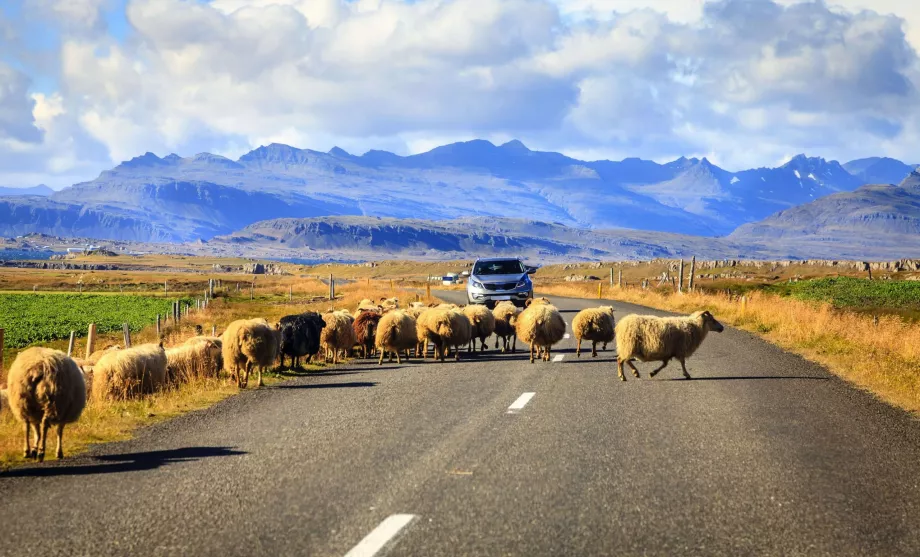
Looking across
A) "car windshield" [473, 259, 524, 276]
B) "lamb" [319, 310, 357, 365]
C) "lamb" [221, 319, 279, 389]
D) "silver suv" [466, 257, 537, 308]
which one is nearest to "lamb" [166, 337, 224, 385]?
"lamb" [221, 319, 279, 389]

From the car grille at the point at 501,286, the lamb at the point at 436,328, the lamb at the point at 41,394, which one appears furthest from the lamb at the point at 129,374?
the car grille at the point at 501,286

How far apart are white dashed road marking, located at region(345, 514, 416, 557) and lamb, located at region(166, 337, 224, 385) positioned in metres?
11.6

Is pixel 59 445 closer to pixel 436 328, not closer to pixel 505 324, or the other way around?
pixel 436 328

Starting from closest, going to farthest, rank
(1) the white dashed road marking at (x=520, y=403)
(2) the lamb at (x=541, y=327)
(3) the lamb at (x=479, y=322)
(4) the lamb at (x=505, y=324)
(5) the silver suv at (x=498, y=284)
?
(1) the white dashed road marking at (x=520, y=403) < (2) the lamb at (x=541, y=327) < (3) the lamb at (x=479, y=322) < (4) the lamb at (x=505, y=324) < (5) the silver suv at (x=498, y=284)

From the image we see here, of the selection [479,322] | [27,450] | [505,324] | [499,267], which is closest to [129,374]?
[27,450]

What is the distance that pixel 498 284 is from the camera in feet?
107

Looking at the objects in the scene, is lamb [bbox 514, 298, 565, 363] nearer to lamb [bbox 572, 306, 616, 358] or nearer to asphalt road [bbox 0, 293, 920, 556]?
lamb [bbox 572, 306, 616, 358]

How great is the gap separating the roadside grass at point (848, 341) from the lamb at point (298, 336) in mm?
10504

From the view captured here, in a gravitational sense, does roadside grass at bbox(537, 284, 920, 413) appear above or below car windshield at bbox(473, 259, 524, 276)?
below

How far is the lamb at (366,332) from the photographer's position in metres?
21.6

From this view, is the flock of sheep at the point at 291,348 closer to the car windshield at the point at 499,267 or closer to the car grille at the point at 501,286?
the car grille at the point at 501,286

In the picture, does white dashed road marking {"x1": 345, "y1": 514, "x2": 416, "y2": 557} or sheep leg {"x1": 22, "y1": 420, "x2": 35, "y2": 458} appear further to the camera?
sheep leg {"x1": 22, "y1": 420, "x2": 35, "y2": 458}

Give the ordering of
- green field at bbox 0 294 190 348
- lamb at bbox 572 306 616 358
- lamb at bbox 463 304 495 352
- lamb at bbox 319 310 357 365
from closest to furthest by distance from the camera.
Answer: lamb at bbox 572 306 616 358 → lamb at bbox 319 310 357 365 → lamb at bbox 463 304 495 352 → green field at bbox 0 294 190 348

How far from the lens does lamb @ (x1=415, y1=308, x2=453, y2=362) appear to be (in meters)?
19.8
